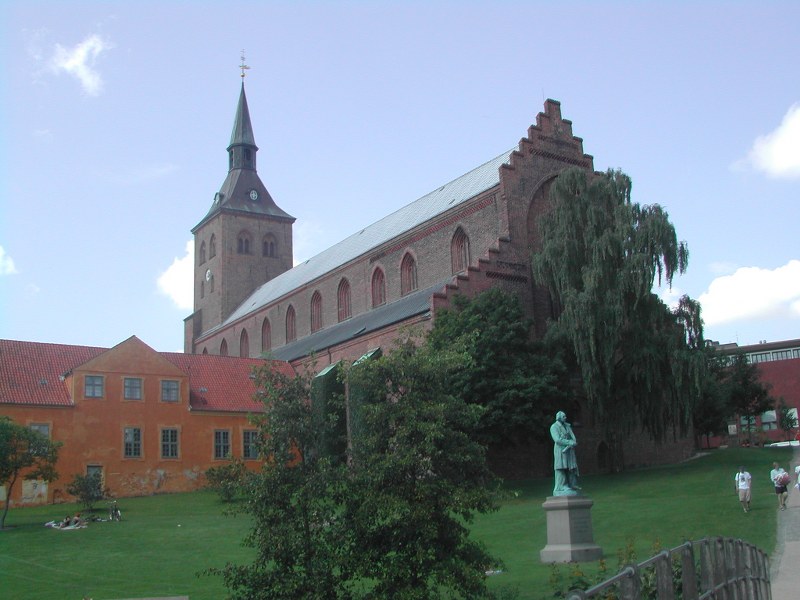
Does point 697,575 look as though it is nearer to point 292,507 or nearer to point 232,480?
point 292,507

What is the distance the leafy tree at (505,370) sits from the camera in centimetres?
3388

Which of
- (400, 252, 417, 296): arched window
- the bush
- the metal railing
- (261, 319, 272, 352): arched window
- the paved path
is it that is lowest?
the paved path

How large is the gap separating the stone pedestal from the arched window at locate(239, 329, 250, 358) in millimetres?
48029

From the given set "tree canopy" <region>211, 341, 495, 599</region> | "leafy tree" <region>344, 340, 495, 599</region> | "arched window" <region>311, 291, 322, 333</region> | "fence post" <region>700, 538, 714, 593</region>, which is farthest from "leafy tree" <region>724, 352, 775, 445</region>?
"fence post" <region>700, 538, 714, 593</region>

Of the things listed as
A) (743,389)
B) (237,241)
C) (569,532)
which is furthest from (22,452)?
(237,241)

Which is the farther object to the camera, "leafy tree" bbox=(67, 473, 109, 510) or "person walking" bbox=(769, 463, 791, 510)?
"leafy tree" bbox=(67, 473, 109, 510)

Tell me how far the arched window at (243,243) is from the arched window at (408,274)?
2776cm

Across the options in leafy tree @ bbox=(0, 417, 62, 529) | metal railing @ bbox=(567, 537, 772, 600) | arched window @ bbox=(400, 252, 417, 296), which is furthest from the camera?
arched window @ bbox=(400, 252, 417, 296)

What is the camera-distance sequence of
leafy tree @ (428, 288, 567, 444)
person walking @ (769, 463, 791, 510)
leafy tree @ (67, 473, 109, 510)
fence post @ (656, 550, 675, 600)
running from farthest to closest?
1. leafy tree @ (428, 288, 567, 444)
2. leafy tree @ (67, 473, 109, 510)
3. person walking @ (769, 463, 791, 510)
4. fence post @ (656, 550, 675, 600)

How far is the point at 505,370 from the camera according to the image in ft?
115

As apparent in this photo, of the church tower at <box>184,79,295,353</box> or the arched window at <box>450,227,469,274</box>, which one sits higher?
the church tower at <box>184,79,295,353</box>

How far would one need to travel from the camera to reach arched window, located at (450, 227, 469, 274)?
145 ft

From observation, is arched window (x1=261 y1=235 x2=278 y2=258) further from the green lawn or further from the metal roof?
the green lawn

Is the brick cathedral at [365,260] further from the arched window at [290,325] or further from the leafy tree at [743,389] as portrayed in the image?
the leafy tree at [743,389]
